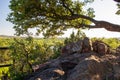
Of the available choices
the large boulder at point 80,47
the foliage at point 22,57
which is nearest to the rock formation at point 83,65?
the large boulder at point 80,47

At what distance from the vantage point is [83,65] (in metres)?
10.9

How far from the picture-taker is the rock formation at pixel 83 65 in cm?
1061

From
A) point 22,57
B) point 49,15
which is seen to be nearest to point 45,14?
point 49,15

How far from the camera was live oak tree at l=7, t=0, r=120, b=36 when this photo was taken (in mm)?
14430

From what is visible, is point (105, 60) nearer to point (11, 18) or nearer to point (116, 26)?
point (116, 26)

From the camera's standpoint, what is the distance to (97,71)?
10836 mm

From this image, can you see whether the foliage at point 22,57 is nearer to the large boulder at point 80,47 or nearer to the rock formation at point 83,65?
the rock formation at point 83,65

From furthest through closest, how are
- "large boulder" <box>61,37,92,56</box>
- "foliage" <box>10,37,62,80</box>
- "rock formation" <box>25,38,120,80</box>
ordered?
1. "large boulder" <box>61,37,92,56</box>
2. "foliage" <box>10,37,62,80</box>
3. "rock formation" <box>25,38,120,80</box>

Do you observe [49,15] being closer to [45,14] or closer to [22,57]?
[45,14]

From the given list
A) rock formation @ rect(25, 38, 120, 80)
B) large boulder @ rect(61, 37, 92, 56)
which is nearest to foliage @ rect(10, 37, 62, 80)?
rock formation @ rect(25, 38, 120, 80)

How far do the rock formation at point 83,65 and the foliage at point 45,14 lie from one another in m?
2.60

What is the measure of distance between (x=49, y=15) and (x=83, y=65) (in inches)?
219

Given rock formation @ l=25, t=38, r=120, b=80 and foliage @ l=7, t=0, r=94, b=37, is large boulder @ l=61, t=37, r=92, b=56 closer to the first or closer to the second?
rock formation @ l=25, t=38, r=120, b=80

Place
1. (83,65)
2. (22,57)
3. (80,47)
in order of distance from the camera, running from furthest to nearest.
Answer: (22,57)
(80,47)
(83,65)
